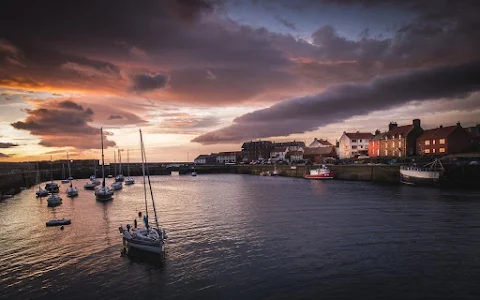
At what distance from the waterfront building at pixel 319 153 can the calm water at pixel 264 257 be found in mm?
124281

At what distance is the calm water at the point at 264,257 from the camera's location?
19203 mm

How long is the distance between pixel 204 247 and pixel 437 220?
87.9ft

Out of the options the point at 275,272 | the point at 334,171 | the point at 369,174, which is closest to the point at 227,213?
the point at 275,272

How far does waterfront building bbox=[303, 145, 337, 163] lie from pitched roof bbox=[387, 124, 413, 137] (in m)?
47.6

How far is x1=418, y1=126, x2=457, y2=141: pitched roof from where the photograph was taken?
94.6 m

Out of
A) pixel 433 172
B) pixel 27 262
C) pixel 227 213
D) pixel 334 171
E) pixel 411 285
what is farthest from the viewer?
pixel 334 171

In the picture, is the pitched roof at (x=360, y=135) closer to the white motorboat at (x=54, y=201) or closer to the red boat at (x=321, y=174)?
the red boat at (x=321, y=174)

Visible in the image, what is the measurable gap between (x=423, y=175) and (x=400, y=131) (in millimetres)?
45892

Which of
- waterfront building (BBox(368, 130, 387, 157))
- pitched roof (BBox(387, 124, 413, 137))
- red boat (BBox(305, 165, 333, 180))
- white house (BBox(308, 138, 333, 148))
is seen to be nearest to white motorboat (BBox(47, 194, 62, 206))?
red boat (BBox(305, 165, 333, 180))

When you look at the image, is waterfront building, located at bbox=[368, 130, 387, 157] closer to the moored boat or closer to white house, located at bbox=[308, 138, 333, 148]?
the moored boat

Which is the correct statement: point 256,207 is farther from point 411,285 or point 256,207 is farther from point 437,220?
point 411,285

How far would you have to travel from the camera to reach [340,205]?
49.3 metres

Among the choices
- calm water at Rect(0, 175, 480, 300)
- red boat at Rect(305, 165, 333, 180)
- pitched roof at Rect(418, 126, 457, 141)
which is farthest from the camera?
red boat at Rect(305, 165, 333, 180)

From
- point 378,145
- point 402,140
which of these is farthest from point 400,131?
point 378,145
